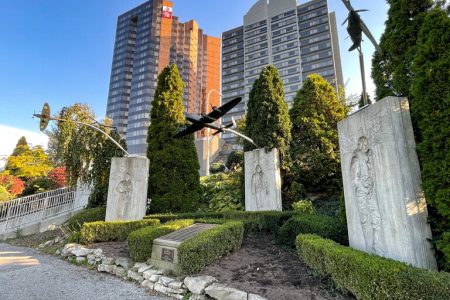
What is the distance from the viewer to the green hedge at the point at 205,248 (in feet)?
14.4

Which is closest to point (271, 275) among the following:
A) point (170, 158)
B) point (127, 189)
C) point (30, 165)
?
point (127, 189)

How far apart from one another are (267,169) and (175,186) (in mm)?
4224

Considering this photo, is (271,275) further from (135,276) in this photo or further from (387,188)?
(135,276)

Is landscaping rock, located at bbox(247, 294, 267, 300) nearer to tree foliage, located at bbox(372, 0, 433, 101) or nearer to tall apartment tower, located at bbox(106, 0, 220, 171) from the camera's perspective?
tree foliage, located at bbox(372, 0, 433, 101)

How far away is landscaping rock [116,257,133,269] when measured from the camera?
5032 millimetres

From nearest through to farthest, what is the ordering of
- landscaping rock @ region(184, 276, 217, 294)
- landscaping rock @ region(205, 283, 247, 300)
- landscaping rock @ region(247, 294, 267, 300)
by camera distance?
landscaping rock @ region(247, 294, 267, 300) < landscaping rock @ region(205, 283, 247, 300) < landscaping rock @ region(184, 276, 217, 294)

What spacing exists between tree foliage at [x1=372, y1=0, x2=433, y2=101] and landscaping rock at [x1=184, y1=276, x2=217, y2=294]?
16.4 ft

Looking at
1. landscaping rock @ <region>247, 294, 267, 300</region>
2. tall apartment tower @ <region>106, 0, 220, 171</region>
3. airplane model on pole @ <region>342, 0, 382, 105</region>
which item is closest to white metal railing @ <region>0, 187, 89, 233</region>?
landscaping rock @ <region>247, 294, 267, 300</region>

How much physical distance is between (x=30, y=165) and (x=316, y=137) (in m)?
21.0

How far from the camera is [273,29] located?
6266cm

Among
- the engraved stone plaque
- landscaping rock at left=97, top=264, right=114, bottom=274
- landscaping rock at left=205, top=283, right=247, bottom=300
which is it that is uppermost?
the engraved stone plaque

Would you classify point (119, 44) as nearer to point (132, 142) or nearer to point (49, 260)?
point (132, 142)

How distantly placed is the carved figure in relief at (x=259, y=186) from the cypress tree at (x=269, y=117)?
4.41ft

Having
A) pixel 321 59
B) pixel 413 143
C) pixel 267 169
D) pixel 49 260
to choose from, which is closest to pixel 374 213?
pixel 413 143
